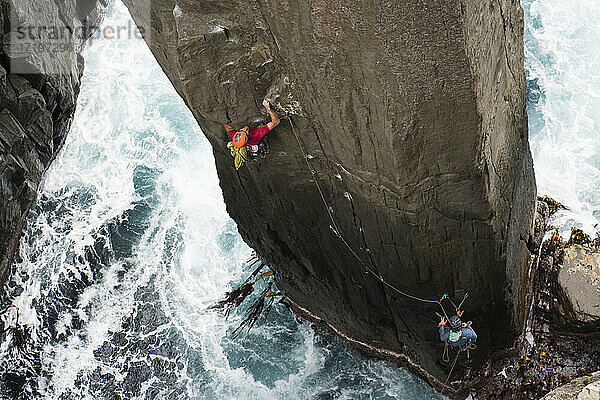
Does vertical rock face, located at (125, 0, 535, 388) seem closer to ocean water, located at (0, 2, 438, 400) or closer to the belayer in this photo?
A: the belayer

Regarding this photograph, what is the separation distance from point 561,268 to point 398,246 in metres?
3.58

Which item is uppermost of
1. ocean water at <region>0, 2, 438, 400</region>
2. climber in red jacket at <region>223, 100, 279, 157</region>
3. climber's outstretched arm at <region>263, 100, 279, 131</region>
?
climber's outstretched arm at <region>263, 100, 279, 131</region>

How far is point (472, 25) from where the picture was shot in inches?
260

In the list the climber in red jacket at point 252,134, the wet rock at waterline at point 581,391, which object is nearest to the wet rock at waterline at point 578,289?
the wet rock at waterline at point 581,391

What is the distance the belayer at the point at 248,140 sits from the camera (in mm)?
8062

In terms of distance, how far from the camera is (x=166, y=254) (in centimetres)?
1381

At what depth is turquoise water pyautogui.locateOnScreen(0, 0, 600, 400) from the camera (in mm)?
11992

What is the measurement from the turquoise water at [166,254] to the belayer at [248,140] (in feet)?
16.2

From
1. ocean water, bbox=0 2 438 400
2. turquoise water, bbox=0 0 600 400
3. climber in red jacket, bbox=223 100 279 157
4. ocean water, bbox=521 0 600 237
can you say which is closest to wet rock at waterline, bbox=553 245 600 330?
ocean water, bbox=521 0 600 237

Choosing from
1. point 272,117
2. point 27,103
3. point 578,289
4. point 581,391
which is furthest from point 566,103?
point 27,103

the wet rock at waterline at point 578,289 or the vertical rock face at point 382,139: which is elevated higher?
the vertical rock face at point 382,139

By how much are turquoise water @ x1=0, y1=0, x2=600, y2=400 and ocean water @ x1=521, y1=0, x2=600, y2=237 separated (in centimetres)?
4

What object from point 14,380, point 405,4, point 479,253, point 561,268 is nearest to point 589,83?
point 561,268

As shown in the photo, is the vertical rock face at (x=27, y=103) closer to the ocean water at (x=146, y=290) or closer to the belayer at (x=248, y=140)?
the ocean water at (x=146, y=290)
